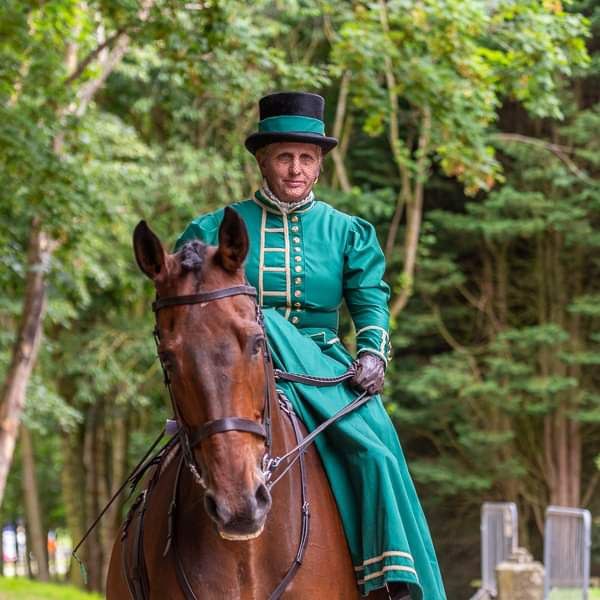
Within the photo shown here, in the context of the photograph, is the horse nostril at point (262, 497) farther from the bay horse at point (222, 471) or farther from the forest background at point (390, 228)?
the forest background at point (390, 228)

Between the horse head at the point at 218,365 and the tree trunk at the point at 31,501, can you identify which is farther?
the tree trunk at the point at 31,501

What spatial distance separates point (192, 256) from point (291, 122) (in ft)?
4.04

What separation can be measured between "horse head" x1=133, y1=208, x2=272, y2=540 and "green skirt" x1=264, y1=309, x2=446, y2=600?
685 mm

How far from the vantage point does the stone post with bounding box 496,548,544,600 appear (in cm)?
1180

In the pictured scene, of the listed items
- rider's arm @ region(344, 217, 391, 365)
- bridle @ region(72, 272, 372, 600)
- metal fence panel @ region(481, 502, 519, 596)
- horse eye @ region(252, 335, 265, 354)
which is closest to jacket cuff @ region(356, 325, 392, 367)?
rider's arm @ region(344, 217, 391, 365)

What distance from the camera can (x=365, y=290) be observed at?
17.5 ft

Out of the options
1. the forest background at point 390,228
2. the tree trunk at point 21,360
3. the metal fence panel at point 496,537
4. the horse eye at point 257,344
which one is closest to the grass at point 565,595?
the metal fence panel at point 496,537

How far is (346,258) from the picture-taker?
537 centimetres

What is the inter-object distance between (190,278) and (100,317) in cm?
2029

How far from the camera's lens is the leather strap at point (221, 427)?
3.99 meters

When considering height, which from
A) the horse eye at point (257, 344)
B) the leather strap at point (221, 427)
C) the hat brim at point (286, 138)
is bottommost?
the leather strap at point (221, 427)

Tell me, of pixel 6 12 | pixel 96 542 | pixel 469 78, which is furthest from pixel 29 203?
pixel 96 542

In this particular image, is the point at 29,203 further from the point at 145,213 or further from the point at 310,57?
the point at 310,57

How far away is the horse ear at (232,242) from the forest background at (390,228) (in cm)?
985
